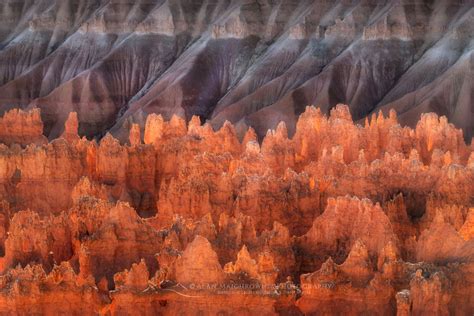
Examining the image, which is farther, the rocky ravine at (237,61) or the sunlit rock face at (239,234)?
the rocky ravine at (237,61)

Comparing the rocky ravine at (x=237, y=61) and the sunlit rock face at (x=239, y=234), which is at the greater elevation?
the rocky ravine at (x=237, y=61)

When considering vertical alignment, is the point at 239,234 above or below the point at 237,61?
below

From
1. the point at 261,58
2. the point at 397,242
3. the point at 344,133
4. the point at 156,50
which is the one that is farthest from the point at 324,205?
the point at 156,50

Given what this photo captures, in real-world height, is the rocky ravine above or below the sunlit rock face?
above

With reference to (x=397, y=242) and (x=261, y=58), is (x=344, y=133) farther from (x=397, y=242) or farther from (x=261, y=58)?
(x=261, y=58)
